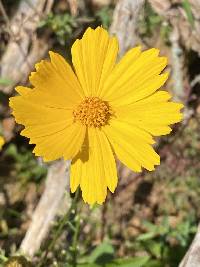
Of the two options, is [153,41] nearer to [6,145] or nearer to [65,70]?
[6,145]

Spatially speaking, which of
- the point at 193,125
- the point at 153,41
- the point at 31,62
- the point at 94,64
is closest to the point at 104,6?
the point at 153,41

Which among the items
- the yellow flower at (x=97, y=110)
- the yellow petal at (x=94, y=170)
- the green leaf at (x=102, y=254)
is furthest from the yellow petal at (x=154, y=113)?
the green leaf at (x=102, y=254)

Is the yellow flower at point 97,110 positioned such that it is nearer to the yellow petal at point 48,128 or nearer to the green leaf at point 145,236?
the yellow petal at point 48,128

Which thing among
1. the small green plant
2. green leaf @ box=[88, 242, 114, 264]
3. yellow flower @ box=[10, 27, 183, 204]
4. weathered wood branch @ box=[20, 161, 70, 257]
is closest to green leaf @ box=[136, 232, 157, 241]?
the small green plant

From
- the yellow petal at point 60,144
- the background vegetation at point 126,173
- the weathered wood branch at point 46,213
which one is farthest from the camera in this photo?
the background vegetation at point 126,173

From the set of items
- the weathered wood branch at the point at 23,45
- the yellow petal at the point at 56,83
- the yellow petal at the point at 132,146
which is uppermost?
the weathered wood branch at the point at 23,45

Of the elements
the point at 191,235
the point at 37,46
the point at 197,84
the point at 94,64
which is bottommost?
the point at 191,235
